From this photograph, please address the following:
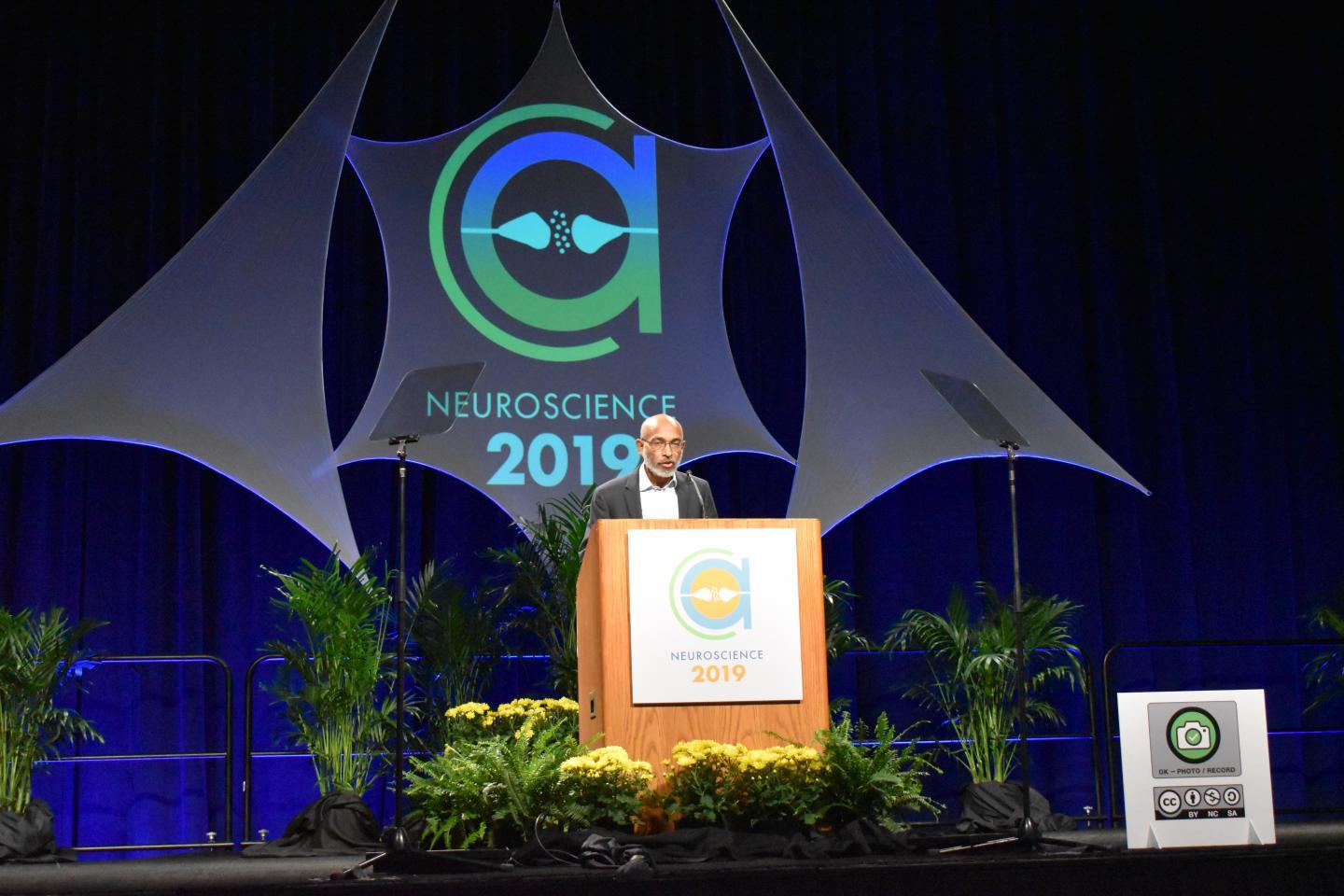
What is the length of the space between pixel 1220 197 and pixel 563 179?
167 inches

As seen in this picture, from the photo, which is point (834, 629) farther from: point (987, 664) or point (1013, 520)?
point (1013, 520)

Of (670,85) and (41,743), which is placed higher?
(670,85)

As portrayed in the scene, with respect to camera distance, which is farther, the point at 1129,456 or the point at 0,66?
the point at 1129,456

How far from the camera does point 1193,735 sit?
341cm

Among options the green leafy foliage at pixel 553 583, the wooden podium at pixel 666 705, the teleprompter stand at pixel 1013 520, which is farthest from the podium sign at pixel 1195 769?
the green leafy foliage at pixel 553 583

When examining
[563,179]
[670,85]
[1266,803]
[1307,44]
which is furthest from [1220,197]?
[1266,803]

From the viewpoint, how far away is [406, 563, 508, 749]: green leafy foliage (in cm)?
619

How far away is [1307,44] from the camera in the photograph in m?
8.63

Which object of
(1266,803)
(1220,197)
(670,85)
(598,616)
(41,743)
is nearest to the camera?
(1266,803)

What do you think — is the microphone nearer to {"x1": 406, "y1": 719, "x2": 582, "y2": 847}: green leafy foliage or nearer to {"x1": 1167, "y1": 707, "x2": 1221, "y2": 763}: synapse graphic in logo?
{"x1": 406, "y1": 719, "x2": 582, "y2": 847}: green leafy foliage

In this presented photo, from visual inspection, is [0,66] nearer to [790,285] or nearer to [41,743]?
[41,743]

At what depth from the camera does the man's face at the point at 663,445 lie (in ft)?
16.1

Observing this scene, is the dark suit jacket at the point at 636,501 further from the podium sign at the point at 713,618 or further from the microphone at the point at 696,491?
the podium sign at the point at 713,618

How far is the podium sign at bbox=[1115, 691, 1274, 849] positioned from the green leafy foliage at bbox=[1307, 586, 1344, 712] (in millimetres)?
3751
